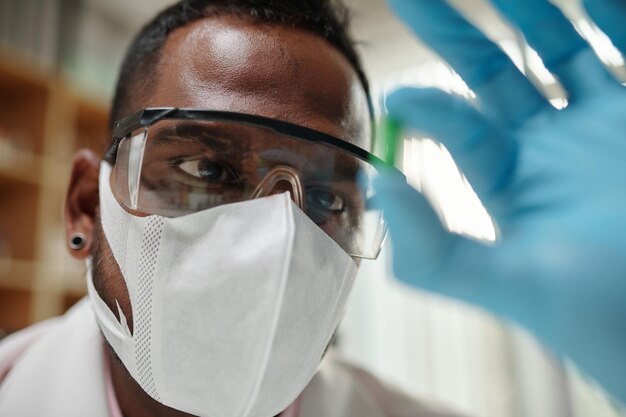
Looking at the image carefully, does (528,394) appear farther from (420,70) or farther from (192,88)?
(192,88)

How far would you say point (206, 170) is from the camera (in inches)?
27.4

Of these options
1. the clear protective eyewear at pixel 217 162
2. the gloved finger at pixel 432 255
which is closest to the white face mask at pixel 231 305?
the clear protective eyewear at pixel 217 162

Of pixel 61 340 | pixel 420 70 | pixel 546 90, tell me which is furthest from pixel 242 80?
pixel 420 70

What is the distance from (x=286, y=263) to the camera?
567 millimetres

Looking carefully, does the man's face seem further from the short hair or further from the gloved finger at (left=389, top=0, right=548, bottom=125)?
the gloved finger at (left=389, top=0, right=548, bottom=125)

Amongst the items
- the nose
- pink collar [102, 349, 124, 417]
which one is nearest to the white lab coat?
pink collar [102, 349, 124, 417]

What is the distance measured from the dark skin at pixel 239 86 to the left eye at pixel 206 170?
0.27 feet

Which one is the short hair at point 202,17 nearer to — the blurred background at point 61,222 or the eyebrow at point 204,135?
the eyebrow at point 204,135

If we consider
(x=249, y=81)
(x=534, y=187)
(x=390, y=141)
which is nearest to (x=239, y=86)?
(x=249, y=81)

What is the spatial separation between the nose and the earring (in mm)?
372

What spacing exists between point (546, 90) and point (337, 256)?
1.01ft

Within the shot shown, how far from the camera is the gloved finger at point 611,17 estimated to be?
540 millimetres

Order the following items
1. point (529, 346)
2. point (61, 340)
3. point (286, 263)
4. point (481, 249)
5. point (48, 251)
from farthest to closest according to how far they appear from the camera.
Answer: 1. point (529, 346)
2. point (48, 251)
3. point (61, 340)
4. point (286, 263)
5. point (481, 249)

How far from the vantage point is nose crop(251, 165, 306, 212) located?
0.68 metres
